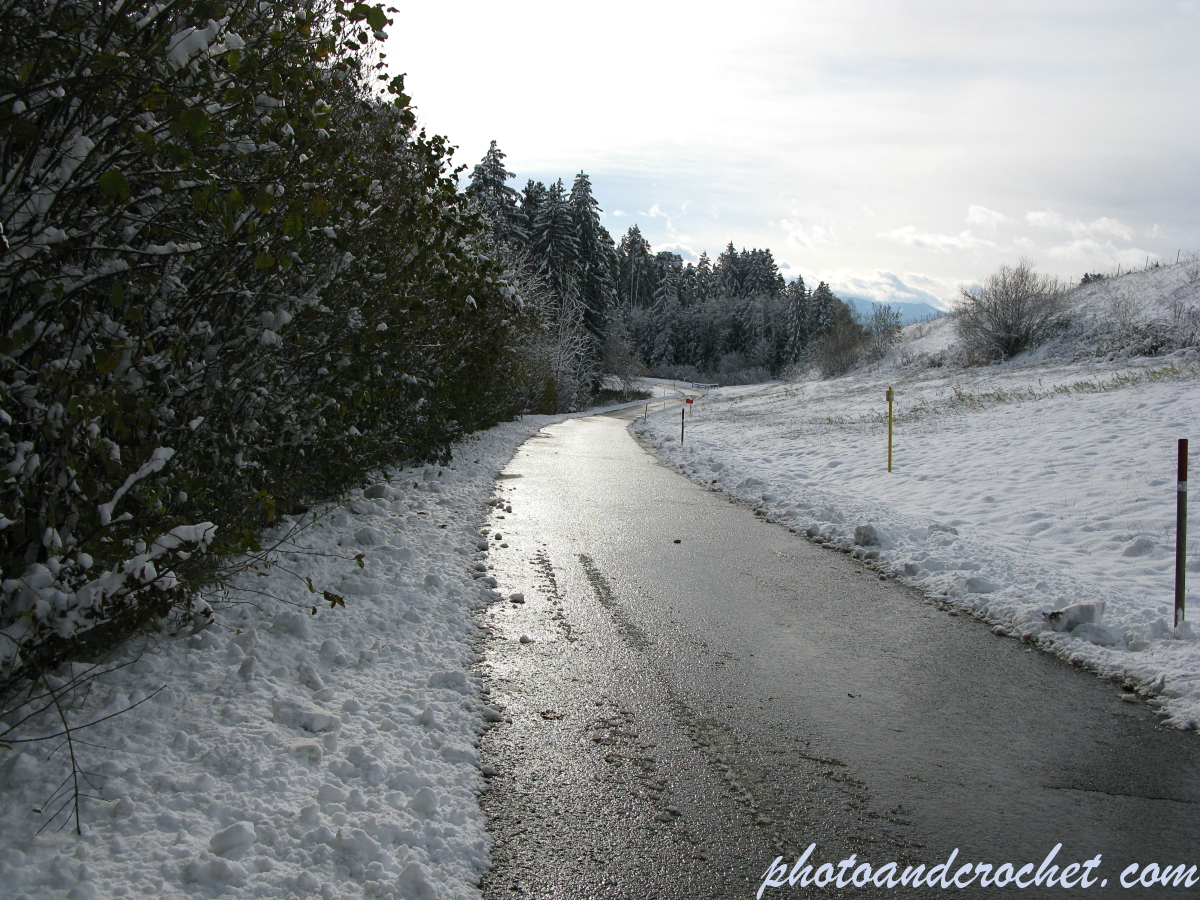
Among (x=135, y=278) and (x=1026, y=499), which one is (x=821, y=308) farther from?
(x=135, y=278)

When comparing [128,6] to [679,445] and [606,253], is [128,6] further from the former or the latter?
[606,253]

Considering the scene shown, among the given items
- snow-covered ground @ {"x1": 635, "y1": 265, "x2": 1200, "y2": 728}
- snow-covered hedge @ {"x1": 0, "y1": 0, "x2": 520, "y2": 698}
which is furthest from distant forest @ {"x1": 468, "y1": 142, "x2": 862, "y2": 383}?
snow-covered hedge @ {"x1": 0, "y1": 0, "x2": 520, "y2": 698}

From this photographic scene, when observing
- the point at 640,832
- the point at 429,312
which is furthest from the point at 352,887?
the point at 429,312

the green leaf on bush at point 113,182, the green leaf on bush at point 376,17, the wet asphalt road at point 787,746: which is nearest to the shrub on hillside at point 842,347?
the wet asphalt road at point 787,746

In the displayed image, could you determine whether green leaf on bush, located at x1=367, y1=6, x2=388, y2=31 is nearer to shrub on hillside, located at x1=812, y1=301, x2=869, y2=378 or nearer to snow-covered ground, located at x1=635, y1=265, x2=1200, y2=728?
snow-covered ground, located at x1=635, y1=265, x2=1200, y2=728

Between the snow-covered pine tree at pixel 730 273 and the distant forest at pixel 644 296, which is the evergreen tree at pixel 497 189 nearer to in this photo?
the distant forest at pixel 644 296

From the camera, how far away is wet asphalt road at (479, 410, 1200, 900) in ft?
10.4

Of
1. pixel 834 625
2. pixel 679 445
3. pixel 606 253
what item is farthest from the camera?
pixel 606 253

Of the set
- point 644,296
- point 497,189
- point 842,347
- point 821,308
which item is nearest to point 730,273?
point 644,296

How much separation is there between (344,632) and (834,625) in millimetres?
3745

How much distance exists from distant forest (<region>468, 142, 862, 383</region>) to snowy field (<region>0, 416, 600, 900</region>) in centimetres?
2863

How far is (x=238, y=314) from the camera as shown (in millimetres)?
5059

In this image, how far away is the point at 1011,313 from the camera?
39.7m

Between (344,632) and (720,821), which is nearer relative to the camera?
(720,821)
